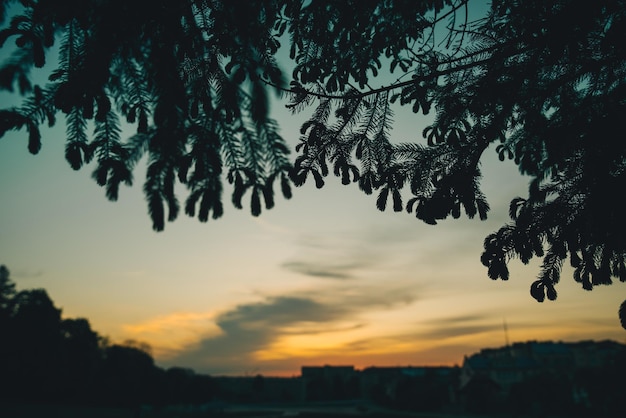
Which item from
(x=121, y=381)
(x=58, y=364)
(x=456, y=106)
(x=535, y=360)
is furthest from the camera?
(x=535, y=360)

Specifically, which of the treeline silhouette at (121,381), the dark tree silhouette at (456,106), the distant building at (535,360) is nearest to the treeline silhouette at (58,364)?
the treeline silhouette at (121,381)

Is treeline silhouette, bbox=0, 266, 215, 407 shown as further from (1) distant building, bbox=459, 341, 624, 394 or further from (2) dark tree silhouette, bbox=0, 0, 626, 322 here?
(1) distant building, bbox=459, 341, 624, 394

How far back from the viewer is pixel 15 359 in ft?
132

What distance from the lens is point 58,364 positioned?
4378 cm

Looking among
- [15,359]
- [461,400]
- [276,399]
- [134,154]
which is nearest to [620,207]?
[134,154]

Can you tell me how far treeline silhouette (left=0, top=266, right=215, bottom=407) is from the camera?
41.2 m

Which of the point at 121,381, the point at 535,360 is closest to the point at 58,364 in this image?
the point at 121,381

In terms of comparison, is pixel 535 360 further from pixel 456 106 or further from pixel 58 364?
pixel 456 106

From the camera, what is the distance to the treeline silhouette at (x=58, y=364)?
41.2 metres

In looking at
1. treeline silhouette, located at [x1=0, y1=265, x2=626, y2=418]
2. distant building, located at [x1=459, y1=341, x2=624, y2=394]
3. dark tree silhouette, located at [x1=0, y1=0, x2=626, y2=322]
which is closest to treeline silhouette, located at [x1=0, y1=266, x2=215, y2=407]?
treeline silhouette, located at [x1=0, y1=265, x2=626, y2=418]

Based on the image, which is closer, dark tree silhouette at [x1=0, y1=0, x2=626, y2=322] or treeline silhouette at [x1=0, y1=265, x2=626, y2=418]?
dark tree silhouette at [x1=0, y1=0, x2=626, y2=322]

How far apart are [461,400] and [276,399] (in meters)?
64.1

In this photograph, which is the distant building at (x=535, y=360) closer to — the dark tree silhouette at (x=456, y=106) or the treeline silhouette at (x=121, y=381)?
the treeline silhouette at (x=121, y=381)

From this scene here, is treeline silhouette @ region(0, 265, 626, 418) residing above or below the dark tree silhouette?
below
